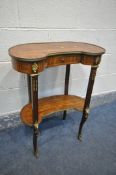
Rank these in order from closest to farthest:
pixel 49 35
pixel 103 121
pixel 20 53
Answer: pixel 20 53, pixel 49 35, pixel 103 121

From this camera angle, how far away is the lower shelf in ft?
4.58

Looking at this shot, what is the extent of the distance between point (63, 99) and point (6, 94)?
53 cm

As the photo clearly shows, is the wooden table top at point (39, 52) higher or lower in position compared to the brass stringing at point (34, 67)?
higher

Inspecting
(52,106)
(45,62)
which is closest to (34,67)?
(45,62)

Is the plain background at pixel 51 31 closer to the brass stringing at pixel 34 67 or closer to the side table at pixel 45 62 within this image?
the side table at pixel 45 62

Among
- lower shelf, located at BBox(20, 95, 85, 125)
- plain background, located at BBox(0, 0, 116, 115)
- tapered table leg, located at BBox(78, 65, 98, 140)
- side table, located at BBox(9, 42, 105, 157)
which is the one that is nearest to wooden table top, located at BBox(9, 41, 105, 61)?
side table, located at BBox(9, 42, 105, 157)

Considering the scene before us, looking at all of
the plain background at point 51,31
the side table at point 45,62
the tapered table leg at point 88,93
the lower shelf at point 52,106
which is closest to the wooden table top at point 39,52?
the side table at point 45,62

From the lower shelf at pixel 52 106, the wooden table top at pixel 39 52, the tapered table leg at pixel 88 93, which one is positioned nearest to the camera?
the wooden table top at pixel 39 52

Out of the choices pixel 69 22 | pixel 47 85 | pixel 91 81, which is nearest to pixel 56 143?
pixel 47 85

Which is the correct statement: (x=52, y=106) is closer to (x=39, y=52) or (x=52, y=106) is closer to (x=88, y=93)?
(x=88, y=93)

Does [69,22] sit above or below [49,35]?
above

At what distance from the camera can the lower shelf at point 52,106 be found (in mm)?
1396

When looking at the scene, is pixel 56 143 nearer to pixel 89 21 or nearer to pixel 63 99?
pixel 63 99

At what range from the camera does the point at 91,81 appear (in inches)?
52.6
